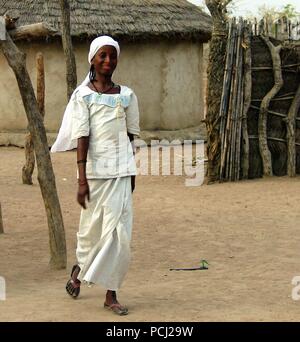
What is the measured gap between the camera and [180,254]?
7.32 m

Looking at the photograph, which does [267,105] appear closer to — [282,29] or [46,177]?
[282,29]

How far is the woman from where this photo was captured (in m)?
5.18

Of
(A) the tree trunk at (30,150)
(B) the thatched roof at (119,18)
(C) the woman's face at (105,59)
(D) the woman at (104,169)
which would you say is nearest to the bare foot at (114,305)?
(D) the woman at (104,169)

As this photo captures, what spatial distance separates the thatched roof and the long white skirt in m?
10.3

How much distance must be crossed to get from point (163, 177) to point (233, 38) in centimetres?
222

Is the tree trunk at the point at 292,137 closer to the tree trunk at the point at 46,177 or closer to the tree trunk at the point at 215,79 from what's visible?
the tree trunk at the point at 215,79

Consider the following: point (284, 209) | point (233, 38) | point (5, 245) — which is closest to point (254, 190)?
point (284, 209)

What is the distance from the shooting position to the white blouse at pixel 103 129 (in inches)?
208

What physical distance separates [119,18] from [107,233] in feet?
36.5

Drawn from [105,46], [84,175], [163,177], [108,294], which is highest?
[105,46]

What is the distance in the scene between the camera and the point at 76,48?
1580 centimetres

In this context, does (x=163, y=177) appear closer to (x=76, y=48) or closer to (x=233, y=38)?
(x=233, y=38)

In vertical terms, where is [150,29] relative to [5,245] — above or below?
above

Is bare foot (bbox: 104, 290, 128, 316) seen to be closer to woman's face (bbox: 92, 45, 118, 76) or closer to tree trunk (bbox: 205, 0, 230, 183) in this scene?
woman's face (bbox: 92, 45, 118, 76)
